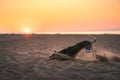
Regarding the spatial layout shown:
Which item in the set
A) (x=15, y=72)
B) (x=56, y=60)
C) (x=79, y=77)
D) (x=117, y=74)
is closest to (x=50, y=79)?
(x=79, y=77)

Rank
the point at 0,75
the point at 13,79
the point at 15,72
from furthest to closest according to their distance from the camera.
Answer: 1. the point at 15,72
2. the point at 0,75
3. the point at 13,79

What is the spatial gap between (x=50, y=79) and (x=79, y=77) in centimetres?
134

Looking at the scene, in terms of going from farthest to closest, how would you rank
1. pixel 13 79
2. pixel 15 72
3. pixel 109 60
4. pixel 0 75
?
pixel 109 60
pixel 15 72
pixel 0 75
pixel 13 79

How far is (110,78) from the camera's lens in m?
9.06

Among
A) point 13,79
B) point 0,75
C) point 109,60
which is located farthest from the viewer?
point 109,60

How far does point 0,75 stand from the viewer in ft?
31.6

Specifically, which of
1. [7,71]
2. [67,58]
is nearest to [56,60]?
[67,58]

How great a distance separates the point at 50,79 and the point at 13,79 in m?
1.64

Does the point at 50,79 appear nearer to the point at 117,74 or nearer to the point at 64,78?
the point at 64,78

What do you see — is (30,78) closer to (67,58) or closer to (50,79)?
(50,79)

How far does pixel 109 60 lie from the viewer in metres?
13.6

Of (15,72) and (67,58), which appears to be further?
(67,58)

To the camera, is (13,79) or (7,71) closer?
(13,79)

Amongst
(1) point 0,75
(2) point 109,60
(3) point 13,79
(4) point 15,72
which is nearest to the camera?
(3) point 13,79
